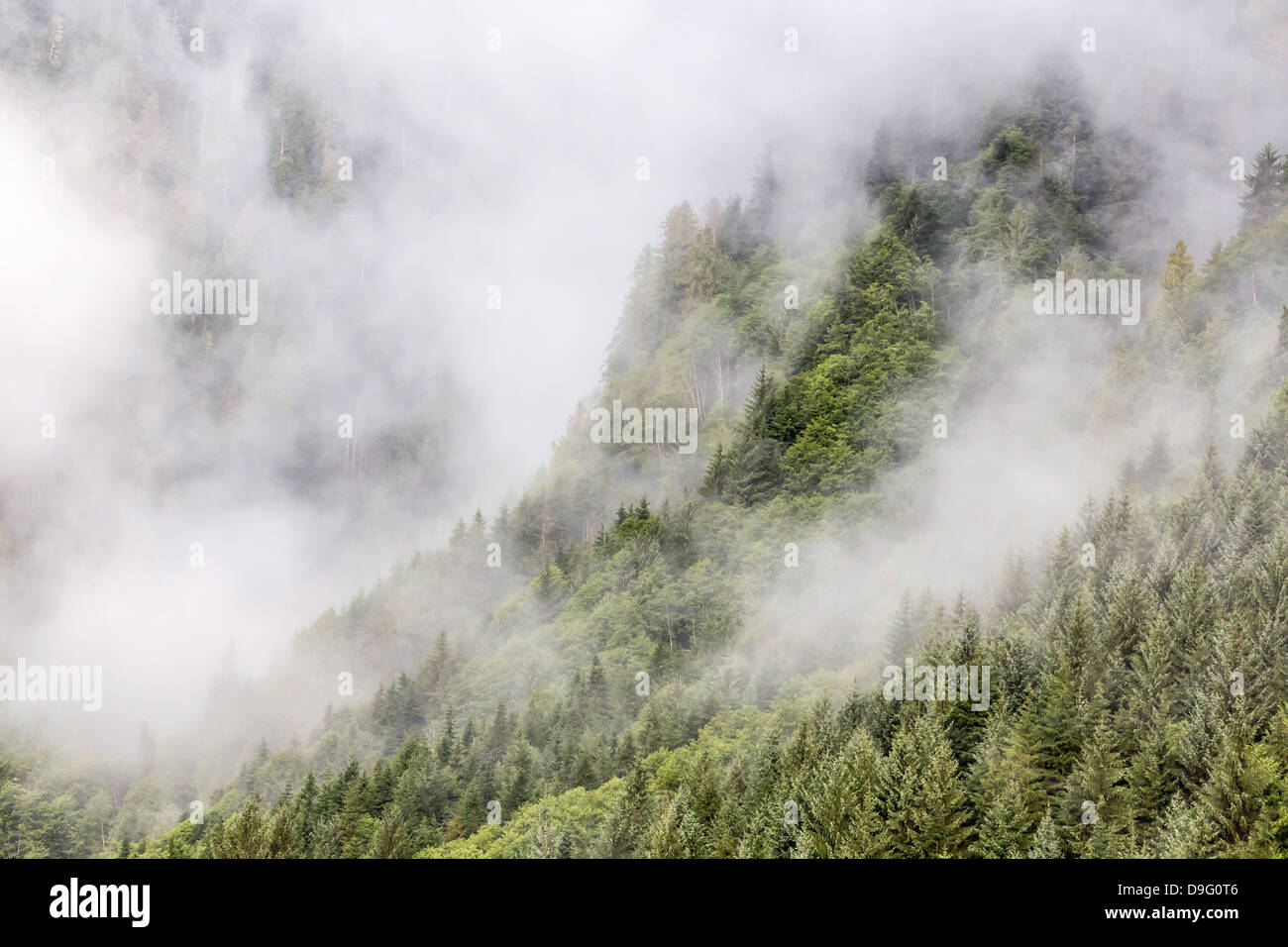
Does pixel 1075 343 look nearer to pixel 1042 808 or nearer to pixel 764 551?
pixel 764 551

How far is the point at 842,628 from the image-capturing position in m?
115

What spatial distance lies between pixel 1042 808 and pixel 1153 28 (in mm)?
189473

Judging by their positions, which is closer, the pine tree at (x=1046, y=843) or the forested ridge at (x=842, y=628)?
the pine tree at (x=1046, y=843)

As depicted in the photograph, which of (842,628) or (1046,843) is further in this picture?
(842,628)

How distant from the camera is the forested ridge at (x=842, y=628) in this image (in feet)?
198

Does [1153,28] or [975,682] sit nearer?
[975,682]

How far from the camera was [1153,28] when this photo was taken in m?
200

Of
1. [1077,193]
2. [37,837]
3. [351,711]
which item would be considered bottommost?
[37,837]

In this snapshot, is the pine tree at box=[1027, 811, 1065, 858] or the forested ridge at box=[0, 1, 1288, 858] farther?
the forested ridge at box=[0, 1, 1288, 858]

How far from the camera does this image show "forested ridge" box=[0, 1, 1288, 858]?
60.3 metres

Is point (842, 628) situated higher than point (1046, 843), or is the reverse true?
point (842, 628)
